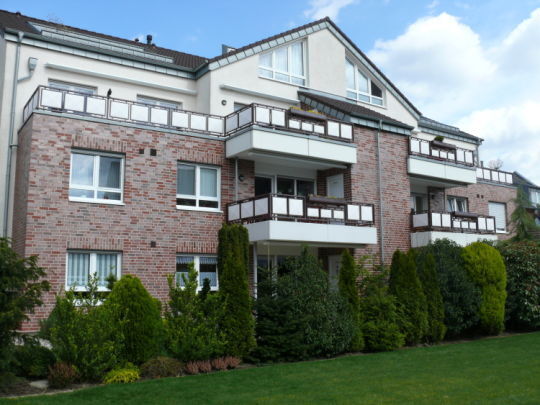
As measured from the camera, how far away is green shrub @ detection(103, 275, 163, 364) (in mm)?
12039

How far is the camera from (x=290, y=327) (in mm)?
14094

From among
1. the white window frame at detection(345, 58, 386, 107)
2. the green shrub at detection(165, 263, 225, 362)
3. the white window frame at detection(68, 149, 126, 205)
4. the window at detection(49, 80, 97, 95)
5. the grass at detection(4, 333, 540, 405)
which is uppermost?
the white window frame at detection(345, 58, 386, 107)

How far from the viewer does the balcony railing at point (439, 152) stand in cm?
2297

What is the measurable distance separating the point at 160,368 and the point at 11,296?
320cm

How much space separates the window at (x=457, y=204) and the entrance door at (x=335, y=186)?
742cm

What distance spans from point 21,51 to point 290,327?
38.8 ft

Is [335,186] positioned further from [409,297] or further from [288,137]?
[409,297]

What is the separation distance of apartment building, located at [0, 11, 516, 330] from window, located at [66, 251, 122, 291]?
0.12 feet

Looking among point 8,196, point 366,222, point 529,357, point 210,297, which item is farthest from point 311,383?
point 8,196

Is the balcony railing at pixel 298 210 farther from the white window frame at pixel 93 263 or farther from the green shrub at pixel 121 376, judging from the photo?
the green shrub at pixel 121 376

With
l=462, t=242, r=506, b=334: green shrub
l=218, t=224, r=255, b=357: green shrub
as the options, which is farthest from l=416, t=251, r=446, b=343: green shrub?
l=218, t=224, r=255, b=357: green shrub

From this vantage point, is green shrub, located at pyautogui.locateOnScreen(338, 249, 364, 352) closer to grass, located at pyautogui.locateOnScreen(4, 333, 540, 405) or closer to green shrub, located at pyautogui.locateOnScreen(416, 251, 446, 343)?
grass, located at pyautogui.locateOnScreen(4, 333, 540, 405)

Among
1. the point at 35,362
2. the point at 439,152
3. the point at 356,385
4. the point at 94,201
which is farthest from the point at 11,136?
the point at 439,152

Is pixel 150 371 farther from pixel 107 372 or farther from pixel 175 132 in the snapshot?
pixel 175 132
